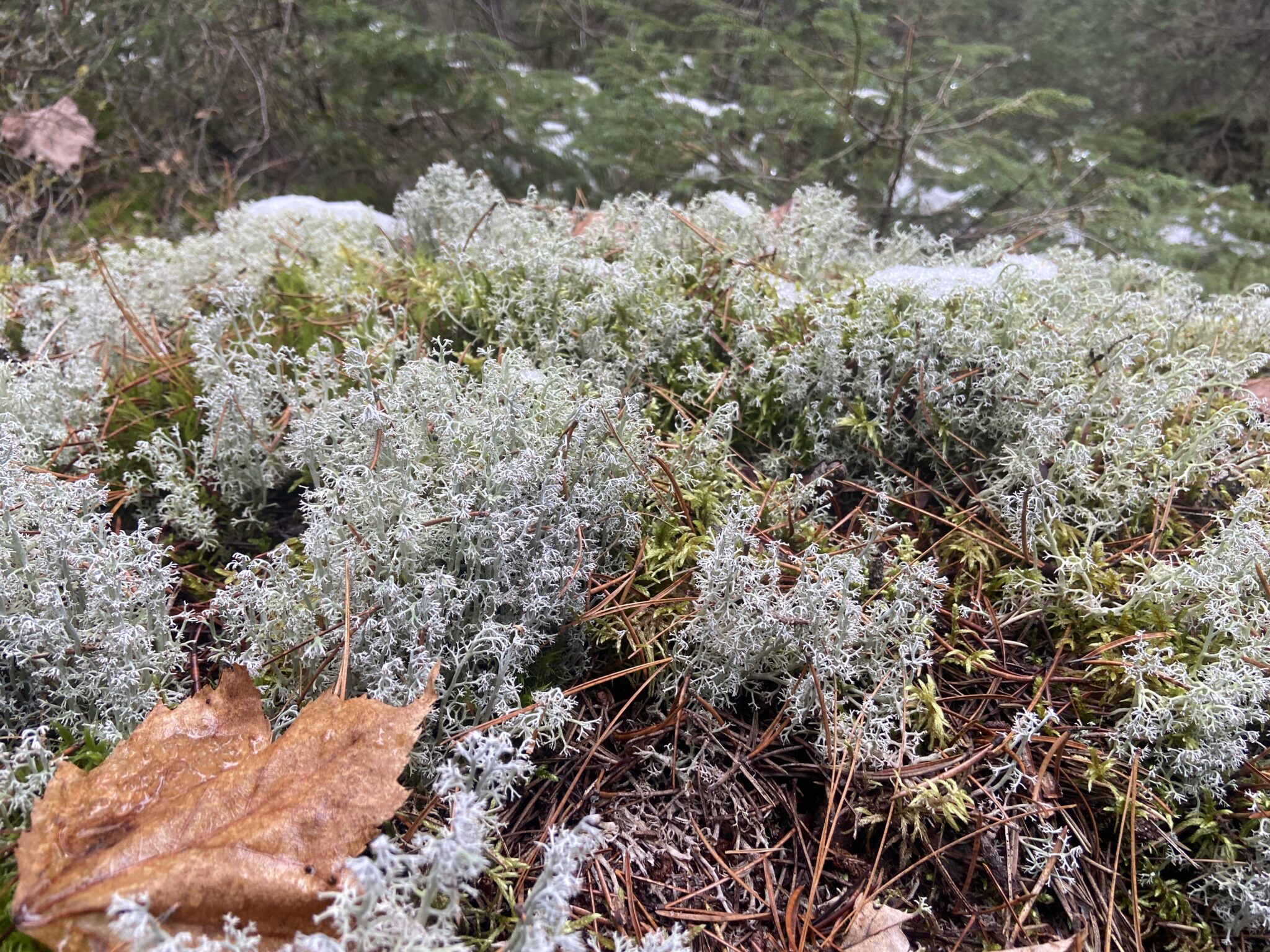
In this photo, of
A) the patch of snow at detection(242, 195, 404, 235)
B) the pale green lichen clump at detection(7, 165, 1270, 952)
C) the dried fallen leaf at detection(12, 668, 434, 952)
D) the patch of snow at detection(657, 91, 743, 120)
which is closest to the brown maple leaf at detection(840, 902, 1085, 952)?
the pale green lichen clump at detection(7, 165, 1270, 952)

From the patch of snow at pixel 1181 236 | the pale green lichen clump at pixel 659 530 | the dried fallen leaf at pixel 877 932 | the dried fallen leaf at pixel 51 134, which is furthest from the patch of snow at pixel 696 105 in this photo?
the dried fallen leaf at pixel 877 932

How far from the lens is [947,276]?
9.40ft

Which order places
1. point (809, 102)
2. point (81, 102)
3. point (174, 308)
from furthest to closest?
point (81, 102)
point (809, 102)
point (174, 308)

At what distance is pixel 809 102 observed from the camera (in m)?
4.84

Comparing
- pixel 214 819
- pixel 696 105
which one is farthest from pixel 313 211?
pixel 214 819

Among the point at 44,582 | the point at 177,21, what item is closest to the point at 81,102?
the point at 177,21

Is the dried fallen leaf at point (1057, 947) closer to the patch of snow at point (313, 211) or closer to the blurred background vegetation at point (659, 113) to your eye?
the blurred background vegetation at point (659, 113)

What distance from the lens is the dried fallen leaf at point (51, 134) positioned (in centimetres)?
563

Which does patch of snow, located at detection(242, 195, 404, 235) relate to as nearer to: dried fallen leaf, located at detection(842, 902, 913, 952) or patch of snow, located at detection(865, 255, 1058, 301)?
patch of snow, located at detection(865, 255, 1058, 301)

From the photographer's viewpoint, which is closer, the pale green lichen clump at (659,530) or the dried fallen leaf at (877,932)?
the dried fallen leaf at (877,932)

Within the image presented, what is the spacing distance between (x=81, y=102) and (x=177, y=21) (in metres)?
1.06

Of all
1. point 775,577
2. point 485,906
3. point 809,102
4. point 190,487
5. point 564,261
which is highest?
point 809,102

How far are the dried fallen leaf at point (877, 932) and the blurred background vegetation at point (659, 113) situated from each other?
375 centimetres

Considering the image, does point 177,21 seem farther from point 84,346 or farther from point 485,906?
point 485,906
